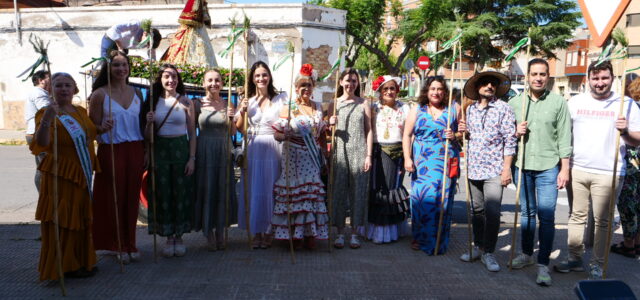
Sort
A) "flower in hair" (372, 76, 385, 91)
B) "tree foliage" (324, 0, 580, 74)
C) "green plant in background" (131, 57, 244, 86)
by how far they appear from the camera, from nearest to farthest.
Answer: "flower in hair" (372, 76, 385, 91) < "green plant in background" (131, 57, 244, 86) < "tree foliage" (324, 0, 580, 74)

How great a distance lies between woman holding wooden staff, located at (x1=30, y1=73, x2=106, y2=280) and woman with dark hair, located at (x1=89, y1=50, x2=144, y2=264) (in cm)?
25

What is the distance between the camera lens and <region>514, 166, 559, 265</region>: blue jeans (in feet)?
13.0

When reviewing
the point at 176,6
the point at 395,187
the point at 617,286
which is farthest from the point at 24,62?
the point at 617,286

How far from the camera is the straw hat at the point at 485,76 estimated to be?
4.24 m

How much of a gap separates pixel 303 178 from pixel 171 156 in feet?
4.08

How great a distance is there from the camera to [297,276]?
402 centimetres

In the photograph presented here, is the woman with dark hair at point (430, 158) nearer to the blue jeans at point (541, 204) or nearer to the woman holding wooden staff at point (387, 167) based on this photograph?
the woman holding wooden staff at point (387, 167)

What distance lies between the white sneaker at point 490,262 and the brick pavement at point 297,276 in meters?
0.05

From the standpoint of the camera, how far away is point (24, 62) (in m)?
17.2

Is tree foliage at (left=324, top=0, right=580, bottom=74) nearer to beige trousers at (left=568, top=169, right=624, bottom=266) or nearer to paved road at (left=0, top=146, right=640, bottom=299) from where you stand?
paved road at (left=0, top=146, right=640, bottom=299)

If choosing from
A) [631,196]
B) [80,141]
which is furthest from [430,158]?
[80,141]

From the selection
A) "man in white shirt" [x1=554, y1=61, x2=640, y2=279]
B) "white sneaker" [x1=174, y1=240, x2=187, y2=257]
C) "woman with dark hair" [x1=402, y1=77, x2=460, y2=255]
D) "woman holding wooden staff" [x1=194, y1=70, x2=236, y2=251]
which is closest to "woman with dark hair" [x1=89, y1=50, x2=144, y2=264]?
"white sneaker" [x1=174, y1=240, x2=187, y2=257]

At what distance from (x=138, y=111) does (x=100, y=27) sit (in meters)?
14.0

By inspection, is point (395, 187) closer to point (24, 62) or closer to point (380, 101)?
point (380, 101)
